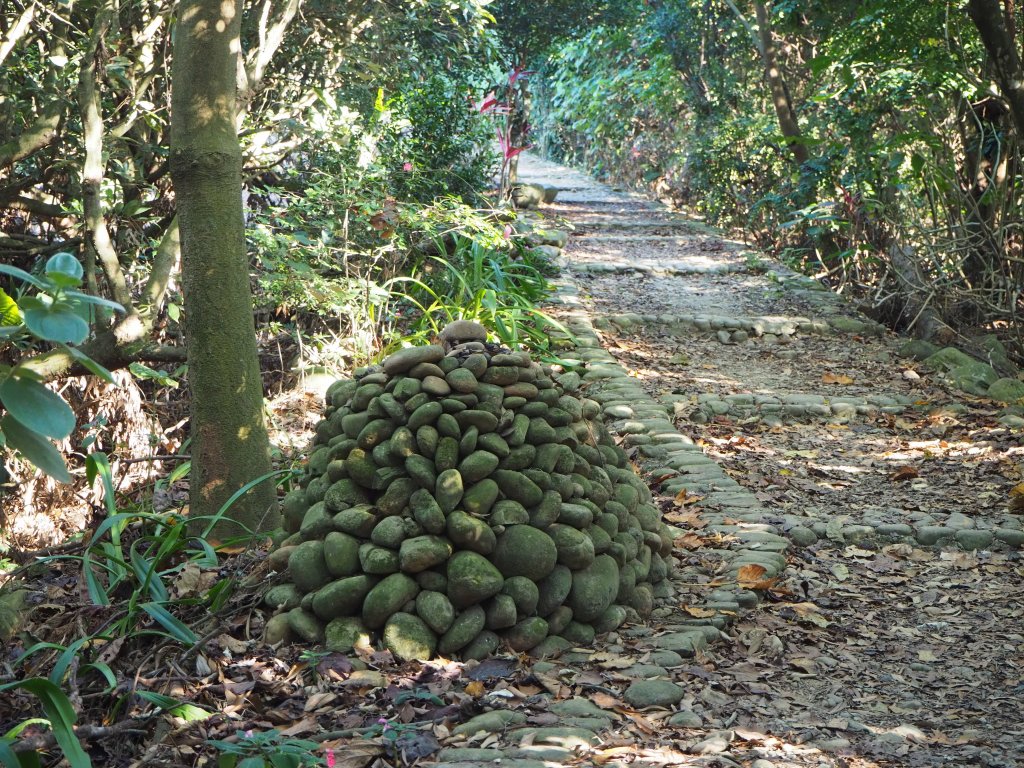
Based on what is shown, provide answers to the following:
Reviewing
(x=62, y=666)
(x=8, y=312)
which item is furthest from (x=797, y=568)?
(x=8, y=312)

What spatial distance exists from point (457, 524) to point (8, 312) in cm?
172

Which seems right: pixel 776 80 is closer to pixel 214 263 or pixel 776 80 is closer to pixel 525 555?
pixel 214 263

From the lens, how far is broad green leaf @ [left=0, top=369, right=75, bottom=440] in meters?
1.08

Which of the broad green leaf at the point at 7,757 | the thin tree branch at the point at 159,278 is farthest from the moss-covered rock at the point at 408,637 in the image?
the thin tree branch at the point at 159,278

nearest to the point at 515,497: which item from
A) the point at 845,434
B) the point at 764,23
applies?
the point at 845,434

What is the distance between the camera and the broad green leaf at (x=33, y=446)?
1113mm

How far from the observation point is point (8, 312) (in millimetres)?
1271

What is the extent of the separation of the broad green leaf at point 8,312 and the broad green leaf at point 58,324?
4.0 inches

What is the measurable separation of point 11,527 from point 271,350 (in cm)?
212

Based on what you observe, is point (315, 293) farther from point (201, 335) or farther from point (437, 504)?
point (437, 504)

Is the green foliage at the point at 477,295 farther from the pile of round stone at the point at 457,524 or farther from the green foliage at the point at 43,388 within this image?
Result: the green foliage at the point at 43,388

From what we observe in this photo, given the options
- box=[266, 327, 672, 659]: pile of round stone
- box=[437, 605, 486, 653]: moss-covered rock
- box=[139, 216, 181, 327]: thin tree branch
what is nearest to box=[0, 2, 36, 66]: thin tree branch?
box=[139, 216, 181, 327]: thin tree branch

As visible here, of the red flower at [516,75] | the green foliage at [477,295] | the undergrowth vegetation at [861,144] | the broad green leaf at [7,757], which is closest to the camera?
the broad green leaf at [7,757]

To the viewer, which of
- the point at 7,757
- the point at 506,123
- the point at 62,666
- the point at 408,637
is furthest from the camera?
the point at 506,123
